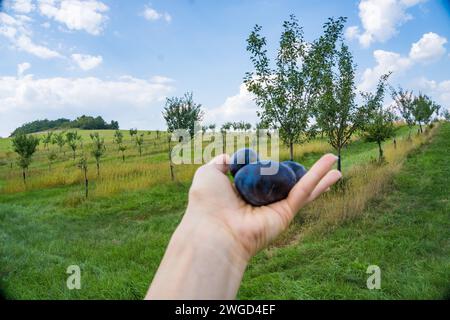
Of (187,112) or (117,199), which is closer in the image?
(117,199)

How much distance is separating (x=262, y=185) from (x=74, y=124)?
10273cm

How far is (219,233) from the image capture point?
1.79 m

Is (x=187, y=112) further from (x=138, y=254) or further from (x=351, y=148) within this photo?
(x=351, y=148)

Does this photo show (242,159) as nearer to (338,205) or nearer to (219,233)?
(219,233)

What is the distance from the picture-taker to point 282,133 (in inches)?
452

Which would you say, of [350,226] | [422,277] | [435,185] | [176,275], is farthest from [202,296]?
[435,185]

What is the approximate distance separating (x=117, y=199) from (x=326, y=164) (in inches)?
522

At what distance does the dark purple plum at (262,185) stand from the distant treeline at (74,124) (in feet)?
322

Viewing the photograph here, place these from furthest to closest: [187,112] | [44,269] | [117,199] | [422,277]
→ 1. [187,112]
2. [117,199]
3. [44,269]
4. [422,277]

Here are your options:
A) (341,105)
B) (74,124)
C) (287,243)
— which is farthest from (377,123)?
(74,124)

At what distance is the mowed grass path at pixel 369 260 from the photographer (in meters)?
4.82

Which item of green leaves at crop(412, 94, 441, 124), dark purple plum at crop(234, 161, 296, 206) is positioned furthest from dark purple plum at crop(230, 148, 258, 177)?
green leaves at crop(412, 94, 441, 124)
